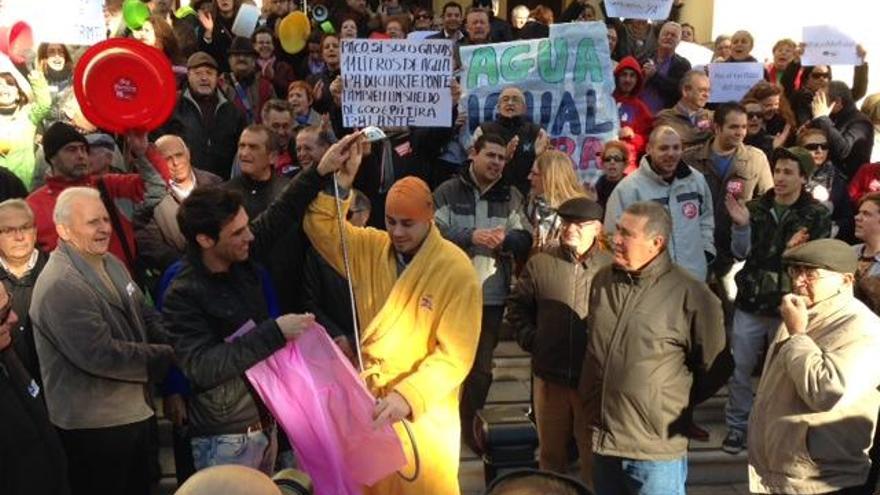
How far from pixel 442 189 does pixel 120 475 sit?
101 inches

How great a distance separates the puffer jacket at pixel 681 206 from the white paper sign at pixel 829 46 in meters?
2.81

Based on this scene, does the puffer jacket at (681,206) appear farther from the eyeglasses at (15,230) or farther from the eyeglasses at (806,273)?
the eyeglasses at (15,230)

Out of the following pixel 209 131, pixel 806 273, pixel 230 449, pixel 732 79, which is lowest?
pixel 230 449

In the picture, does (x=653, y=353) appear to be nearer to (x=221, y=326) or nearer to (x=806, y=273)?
(x=806, y=273)

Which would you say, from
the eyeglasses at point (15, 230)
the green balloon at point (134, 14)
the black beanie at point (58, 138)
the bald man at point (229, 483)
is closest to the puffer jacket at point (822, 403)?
the bald man at point (229, 483)

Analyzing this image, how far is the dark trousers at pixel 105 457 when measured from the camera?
414 centimetres

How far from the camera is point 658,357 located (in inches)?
161

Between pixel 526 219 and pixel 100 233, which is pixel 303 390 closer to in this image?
pixel 100 233

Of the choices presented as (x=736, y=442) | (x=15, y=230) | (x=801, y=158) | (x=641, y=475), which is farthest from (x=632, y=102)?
(x=15, y=230)

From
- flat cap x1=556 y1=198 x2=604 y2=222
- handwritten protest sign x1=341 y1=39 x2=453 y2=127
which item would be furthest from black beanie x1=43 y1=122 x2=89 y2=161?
flat cap x1=556 y1=198 x2=604 y2=222

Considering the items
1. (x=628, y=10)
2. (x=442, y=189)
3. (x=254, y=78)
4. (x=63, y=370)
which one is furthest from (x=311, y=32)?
(x=63, y=370)

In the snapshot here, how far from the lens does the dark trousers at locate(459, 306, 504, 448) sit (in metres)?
5.68

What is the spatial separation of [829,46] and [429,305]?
585 cm

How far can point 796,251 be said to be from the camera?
12.6 feet
